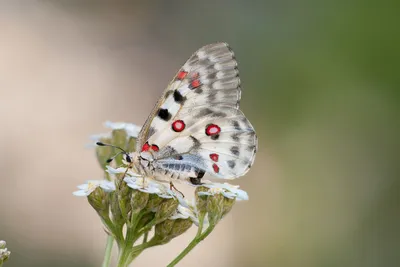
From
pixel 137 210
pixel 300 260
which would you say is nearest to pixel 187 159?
pixel 137 210

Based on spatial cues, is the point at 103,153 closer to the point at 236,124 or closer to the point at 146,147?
the point at 146,147

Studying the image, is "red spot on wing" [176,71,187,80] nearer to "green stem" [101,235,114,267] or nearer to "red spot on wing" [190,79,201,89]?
"red spot on wing" [190,79,201,89]

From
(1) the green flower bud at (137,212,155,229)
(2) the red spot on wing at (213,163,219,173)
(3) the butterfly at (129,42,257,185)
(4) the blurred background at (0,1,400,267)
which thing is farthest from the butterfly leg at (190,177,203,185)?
(4) the blurred background at (0,1,400,267)

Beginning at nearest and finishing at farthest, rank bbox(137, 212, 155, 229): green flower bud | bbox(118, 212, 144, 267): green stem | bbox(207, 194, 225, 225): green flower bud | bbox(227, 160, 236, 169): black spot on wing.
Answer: bbox(118, 212, 144, 267): green stem → bbox(137, 212, 155, 229): green flower bud → bbox(207, 194, 225, 225): green flower bud → bbox(227, 160, 236, 169): black spot on wing

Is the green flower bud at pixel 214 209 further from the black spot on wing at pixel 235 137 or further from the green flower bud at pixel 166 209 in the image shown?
the black spot on wing at pixel 235 137

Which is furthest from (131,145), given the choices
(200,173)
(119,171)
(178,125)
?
(119,171)

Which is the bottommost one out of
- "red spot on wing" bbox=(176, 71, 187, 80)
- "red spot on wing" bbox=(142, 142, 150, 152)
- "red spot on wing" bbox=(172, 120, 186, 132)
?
"red spot on wing" bbox=(142, 142, 150, 152)

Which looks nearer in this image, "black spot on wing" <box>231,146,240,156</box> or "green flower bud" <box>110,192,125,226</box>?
"green flower bud" <box>110,192,125,226</box>

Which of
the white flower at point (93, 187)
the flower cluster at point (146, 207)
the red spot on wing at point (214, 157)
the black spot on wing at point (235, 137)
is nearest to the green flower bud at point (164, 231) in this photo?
the flower cluster at point (146, 207)
